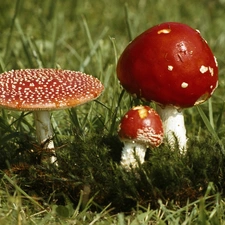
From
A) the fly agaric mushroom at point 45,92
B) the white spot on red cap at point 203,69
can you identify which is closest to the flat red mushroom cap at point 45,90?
the fly agaric mushroom at point 45,92

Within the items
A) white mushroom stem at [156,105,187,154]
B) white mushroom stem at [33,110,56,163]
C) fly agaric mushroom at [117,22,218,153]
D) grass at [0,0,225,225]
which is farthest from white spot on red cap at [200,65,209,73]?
white mushroom stem at [33,110,56,163]

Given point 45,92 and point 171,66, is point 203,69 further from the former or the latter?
point 45,92

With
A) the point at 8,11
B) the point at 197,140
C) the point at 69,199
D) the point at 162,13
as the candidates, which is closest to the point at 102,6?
the point at 162,13

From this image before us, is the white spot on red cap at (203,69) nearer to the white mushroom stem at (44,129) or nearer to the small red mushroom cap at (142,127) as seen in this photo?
the small red mushroom cap at (142,127)

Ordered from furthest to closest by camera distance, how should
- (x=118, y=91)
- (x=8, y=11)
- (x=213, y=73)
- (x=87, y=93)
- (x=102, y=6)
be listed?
1. (x=102, y=6)
2. (x=8, y=11)
3. (x=118, y=91)
4. (x=213, y=73)
5. (x=87, y=93)

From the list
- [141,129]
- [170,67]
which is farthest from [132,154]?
[170,67]

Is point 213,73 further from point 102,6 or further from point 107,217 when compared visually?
point 102,6

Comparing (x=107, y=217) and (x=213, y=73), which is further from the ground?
(x=213, y=73)
